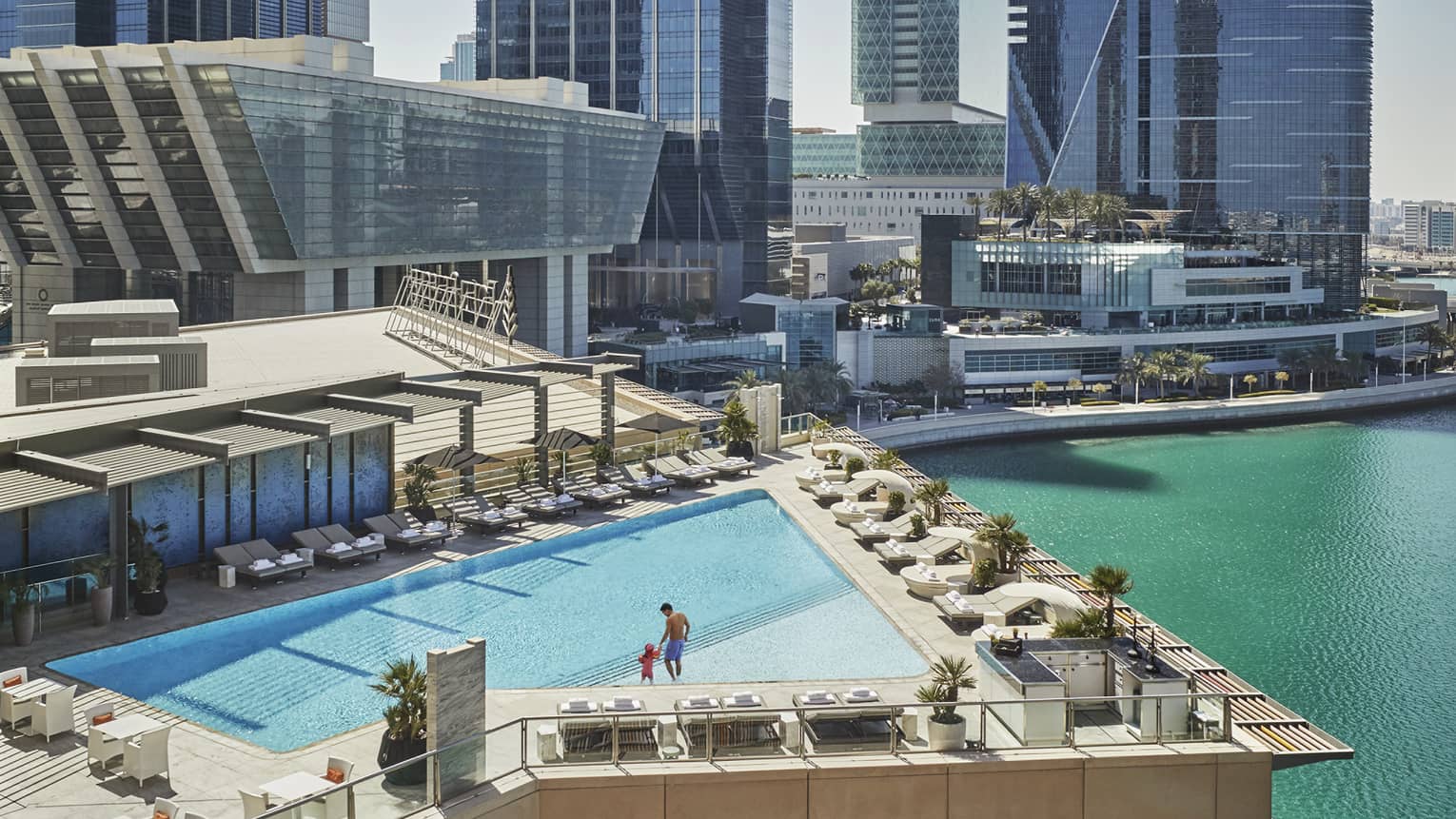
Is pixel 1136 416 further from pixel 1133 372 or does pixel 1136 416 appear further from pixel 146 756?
pixel 146 756

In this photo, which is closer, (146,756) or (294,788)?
(294,788)

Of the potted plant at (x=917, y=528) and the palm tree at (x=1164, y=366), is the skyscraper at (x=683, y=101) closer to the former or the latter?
the palm tree at (x=1164, y=366)

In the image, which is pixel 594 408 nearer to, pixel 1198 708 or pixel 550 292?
pixel 1198 708

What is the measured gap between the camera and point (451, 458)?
116ft

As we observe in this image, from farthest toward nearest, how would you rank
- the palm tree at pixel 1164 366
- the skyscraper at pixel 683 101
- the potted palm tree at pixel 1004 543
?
1. the skyscraper at pixel 683 101
2. the palm tree at pixel 1164 366
3. the potted palm tree at pixel 1004 543

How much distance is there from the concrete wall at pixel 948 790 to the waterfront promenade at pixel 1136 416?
53.8 m

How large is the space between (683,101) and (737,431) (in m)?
74.2

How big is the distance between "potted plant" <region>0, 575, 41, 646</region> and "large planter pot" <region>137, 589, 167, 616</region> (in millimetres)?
2053

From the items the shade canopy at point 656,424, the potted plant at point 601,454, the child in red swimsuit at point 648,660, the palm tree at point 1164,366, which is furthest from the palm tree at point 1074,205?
the child in red swimsuit at point 648,660

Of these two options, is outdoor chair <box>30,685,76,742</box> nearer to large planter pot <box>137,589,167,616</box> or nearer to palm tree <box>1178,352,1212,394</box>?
large planter pot <box>137,589,167,616</box>

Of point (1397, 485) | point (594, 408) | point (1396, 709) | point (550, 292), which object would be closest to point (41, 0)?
point (550, 292)

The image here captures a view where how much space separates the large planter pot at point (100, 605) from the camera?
81.7 ft

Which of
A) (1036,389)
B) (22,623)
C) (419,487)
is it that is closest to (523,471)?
(419,487)

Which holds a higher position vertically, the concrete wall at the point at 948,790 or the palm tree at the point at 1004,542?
the palm tree at the point at 1004,542
